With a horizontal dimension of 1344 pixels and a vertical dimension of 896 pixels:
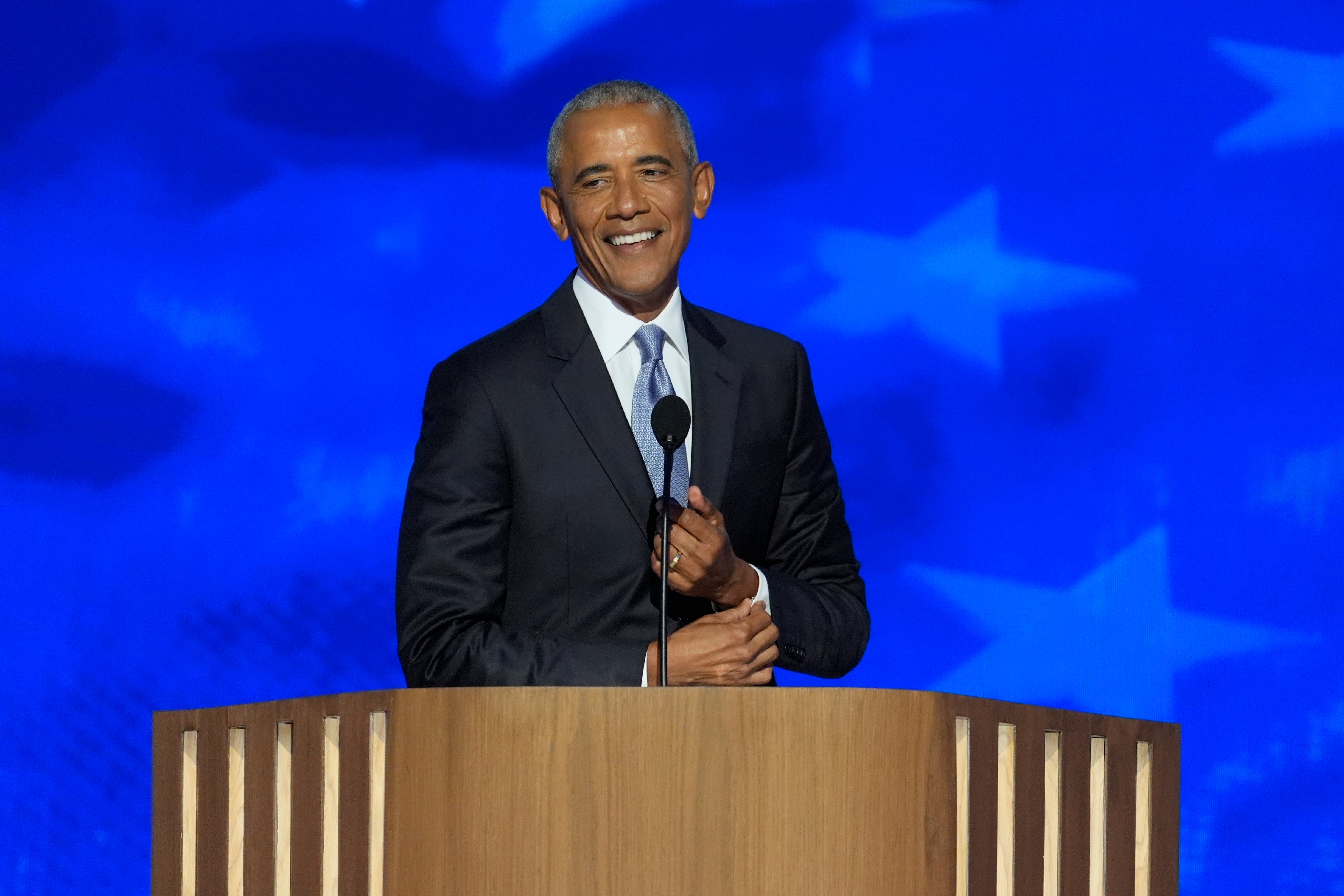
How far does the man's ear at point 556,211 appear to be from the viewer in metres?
2.47

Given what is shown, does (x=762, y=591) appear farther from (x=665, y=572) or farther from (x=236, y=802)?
(x=236, y=802)

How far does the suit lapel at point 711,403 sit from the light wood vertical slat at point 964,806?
0.59 meters

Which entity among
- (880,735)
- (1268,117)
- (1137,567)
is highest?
(1268,117)

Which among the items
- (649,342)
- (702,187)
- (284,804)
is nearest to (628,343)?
(649,342)

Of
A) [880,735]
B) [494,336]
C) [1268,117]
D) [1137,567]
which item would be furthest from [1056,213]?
[880,735]

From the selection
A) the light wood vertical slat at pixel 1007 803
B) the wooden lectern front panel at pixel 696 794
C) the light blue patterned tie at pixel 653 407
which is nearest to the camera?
the wooden lectern front panel at pixel 696 794

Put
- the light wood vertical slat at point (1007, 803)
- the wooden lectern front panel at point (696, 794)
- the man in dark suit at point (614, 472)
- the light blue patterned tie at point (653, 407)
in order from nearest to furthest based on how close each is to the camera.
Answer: the wooden lectern front panel at point (696, 794), the light wood vertical slat at point (1007, 803), the man in dark suit at point (614, 472), the light blue patterned tie at point (653, 407)

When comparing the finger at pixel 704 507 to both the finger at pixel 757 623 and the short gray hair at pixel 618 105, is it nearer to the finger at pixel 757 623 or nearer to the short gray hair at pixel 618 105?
the finger at pixel 757 623

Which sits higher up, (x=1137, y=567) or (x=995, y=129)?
(x=995, y=129)

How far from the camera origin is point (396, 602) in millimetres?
2279

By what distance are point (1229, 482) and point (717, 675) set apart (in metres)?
2.09

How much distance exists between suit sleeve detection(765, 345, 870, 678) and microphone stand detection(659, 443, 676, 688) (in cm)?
28

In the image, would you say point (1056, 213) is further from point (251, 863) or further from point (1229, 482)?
point (251, 863)

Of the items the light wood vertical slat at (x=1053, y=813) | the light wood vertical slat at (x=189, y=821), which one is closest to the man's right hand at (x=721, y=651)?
the light wood vertical slat at (x=1053, y=813)
